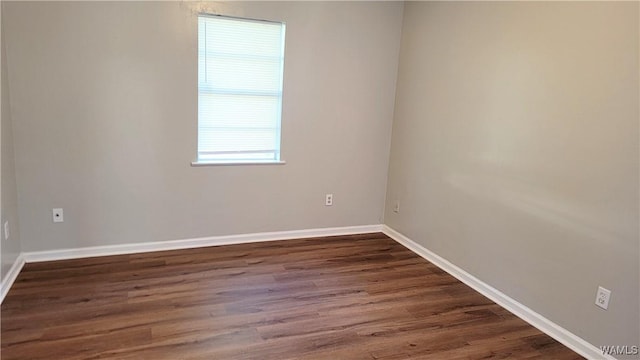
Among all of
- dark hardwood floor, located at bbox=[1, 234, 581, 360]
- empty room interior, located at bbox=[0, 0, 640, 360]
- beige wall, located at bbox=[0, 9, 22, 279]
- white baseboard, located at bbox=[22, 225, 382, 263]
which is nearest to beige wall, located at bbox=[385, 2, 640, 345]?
empty room interior, located at bbox=[0, 0, 640, 360]

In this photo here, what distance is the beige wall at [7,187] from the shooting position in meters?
2.76

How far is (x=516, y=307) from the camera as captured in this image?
282 cm

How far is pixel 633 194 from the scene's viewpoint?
7.00ft

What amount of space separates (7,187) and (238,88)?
1.81 m

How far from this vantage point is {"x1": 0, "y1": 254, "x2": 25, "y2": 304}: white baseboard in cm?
268

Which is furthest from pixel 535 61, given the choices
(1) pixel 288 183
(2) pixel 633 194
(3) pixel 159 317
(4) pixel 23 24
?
(4) pixel 23 24

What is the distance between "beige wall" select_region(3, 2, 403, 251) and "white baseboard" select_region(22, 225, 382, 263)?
5cm

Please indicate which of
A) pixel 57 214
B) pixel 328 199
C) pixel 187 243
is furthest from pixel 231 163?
pixel 57 214

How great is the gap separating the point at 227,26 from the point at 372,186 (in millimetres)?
2013

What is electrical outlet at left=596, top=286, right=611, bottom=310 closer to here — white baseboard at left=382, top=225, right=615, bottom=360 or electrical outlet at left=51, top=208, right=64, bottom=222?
white baseboard at left=382, top=225, right=615, bottom=360

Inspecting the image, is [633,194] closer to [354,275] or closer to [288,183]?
[354,275]

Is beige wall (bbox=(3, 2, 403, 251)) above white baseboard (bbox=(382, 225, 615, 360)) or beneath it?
above

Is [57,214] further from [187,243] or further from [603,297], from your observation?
[603,297]

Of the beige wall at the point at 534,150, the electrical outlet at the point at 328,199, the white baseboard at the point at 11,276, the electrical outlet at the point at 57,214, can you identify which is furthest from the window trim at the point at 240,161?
the white baseboard at the point at 11,276
